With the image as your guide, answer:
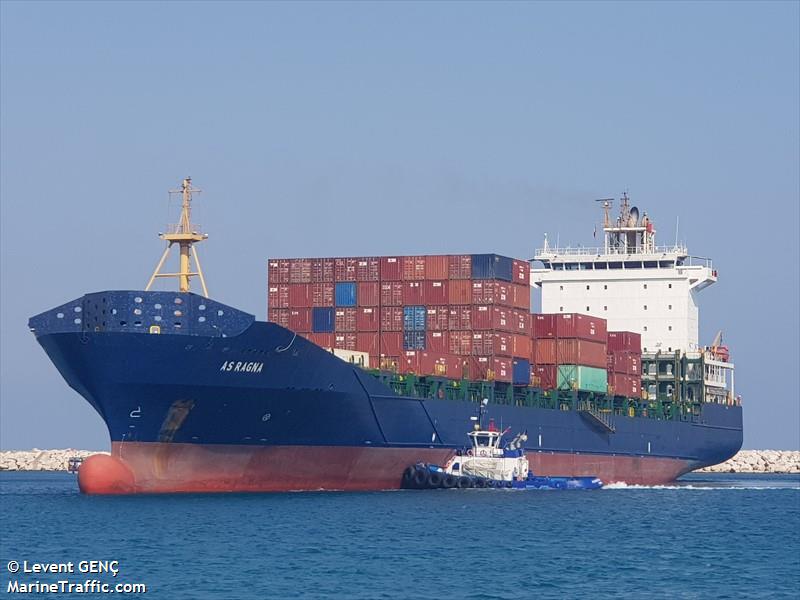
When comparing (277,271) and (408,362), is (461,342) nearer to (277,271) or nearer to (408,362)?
(408,362)

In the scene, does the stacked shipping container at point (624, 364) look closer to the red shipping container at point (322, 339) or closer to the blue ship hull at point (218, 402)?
the red shipping container at point (322, 339)

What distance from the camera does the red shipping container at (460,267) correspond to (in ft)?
194

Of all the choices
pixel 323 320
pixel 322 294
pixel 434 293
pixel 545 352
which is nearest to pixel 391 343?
pixel 434 293

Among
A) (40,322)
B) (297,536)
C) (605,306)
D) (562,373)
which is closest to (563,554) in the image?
(297,536)

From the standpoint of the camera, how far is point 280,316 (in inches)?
2368

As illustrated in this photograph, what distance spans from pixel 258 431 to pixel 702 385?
113 feet

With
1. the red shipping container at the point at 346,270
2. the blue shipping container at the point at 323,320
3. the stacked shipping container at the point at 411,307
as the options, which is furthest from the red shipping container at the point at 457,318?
the blue shipping container at the point at 323,320

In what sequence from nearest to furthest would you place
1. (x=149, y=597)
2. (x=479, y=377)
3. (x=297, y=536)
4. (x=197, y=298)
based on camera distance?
(x=149, y=597), (x=297, y=536), (x=197, y=298), (x=479, y=377)

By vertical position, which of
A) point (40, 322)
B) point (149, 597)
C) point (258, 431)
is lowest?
point (149, 597)

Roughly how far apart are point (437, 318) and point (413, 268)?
6.85 feet

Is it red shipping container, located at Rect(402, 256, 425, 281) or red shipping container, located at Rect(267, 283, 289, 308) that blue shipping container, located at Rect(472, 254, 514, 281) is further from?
red shipping container, located at Rect(267, 283, 289, 308)

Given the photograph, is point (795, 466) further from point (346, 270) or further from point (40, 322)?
point (40, 322)

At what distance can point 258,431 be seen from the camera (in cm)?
5044

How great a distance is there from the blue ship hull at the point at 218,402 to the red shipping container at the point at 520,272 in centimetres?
748
